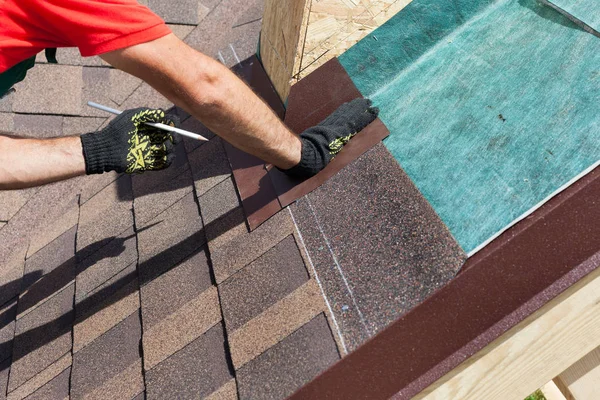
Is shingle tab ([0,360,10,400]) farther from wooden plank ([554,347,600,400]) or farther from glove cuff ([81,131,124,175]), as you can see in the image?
wooden plank ([554,347,600,400])

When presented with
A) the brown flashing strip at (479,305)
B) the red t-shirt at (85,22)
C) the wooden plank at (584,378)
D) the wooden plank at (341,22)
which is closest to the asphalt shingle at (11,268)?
the red t-shirt at (85,22)

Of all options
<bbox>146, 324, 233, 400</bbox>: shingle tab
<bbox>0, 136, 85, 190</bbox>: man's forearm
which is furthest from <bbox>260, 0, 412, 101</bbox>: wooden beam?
<bbox>146, 324, 233, 400</bbox>: shingle tab

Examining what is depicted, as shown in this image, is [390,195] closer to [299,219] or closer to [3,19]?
[299,219]

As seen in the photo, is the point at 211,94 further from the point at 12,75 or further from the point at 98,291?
the point at 98,291

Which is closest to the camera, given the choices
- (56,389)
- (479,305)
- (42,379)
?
(479,305)

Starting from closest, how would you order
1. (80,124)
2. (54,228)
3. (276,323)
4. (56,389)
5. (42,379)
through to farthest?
(276,323), (56,389), (42,379), (54,228), (80,124)

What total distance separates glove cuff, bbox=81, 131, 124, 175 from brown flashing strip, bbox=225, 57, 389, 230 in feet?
1.78

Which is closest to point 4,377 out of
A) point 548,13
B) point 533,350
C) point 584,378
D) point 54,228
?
point 54,228

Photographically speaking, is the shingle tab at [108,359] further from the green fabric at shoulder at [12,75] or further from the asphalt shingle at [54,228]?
the green fabric at shoulder at [12,75]

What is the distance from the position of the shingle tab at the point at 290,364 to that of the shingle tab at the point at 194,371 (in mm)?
109

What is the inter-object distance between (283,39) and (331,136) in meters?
0.60

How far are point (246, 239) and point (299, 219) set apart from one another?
0.24 metres

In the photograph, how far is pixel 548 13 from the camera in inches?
85.8

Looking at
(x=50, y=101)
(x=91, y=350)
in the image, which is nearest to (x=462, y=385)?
(x=91, y=350)
